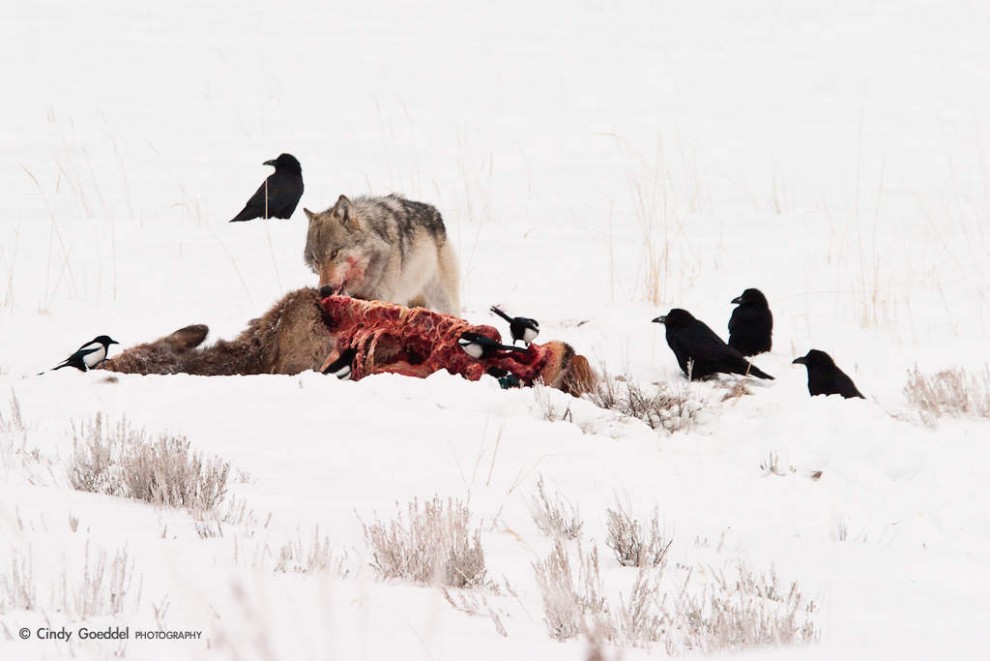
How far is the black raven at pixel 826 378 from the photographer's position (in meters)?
7.02

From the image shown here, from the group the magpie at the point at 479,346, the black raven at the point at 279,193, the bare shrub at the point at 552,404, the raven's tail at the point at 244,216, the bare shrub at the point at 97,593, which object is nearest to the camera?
the bare shrub at the point at 97,593

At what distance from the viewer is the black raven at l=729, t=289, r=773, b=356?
8.48 m

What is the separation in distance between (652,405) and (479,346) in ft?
3.65

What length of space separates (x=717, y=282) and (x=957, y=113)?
38.8ft

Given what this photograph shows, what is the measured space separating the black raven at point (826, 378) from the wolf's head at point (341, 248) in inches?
134

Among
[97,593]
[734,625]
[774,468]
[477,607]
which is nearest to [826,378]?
[774,468]

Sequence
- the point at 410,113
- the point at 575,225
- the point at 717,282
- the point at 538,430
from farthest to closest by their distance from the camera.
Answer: the point at 410,113
the point at 575,225
the point at 717,282
the point at 538,430

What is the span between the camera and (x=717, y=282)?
36.7ft

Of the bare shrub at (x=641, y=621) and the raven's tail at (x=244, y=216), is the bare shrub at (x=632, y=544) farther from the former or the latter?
the raven's tail at (x=244, y=216)

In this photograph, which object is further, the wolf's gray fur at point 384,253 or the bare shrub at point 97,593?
the wolf's gray fur at point 384,253

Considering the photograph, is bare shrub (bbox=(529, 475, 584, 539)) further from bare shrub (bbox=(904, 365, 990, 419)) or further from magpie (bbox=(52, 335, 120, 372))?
magpie (bbox=(52, 335, 120, 372))

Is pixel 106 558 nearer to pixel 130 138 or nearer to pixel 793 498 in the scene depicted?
pixel 793 498

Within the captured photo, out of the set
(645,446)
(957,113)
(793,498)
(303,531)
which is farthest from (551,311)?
(957,113)

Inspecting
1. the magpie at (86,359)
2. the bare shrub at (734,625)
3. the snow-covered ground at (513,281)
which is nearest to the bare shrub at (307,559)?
the snow-covered ground at (513,281)
